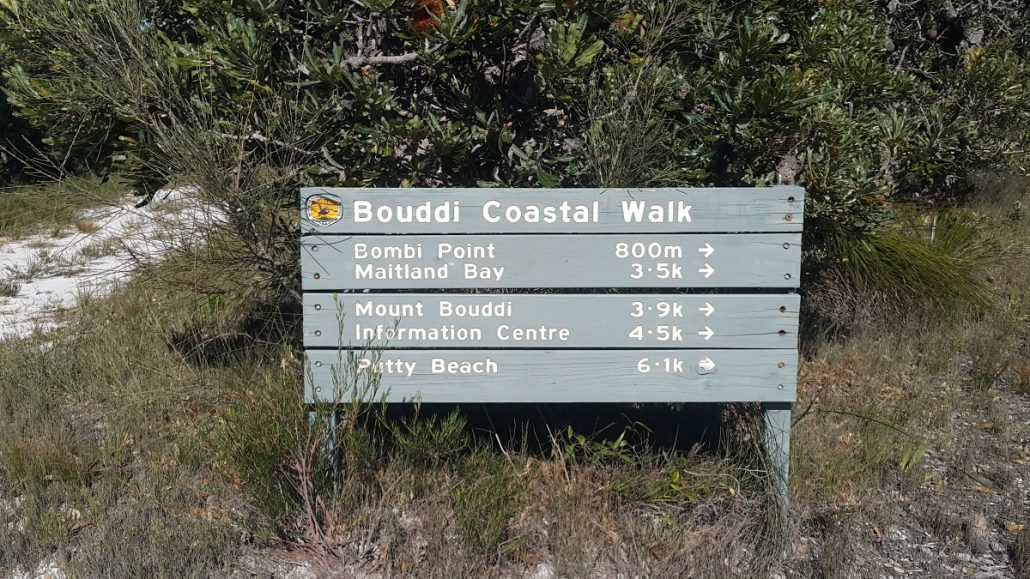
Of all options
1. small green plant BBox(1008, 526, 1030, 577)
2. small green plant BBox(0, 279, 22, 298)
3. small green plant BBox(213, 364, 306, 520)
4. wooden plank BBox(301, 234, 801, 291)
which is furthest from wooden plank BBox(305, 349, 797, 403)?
small green plant BBox(0, 279, 22, 298)

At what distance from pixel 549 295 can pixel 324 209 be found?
2.91ft

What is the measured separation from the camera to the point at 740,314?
10.2ft

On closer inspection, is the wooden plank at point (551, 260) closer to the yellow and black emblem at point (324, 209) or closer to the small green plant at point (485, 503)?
the yellow and black emblem at point (324, 209)

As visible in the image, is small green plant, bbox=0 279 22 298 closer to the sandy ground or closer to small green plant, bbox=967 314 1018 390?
the sandy ground

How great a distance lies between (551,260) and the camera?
10.1ft

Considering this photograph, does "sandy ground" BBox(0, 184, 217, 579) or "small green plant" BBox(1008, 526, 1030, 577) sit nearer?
"small green plant" BBox(1008, 526, 1030, 577)

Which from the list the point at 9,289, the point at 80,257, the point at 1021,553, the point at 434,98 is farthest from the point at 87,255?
the point at 1021,553

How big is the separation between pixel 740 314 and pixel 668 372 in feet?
1.13

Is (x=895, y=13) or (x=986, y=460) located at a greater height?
(x=895, y=13)

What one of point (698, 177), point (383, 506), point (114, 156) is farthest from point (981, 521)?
point (114, 156)

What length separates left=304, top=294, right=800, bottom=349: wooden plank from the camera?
3084 millimetres

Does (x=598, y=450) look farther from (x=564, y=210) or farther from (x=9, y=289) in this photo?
(x=9, y=289)

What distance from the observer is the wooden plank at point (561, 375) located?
3.11m

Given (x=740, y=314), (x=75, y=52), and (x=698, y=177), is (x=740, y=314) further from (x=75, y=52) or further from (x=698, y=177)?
(x=75, y=52)
